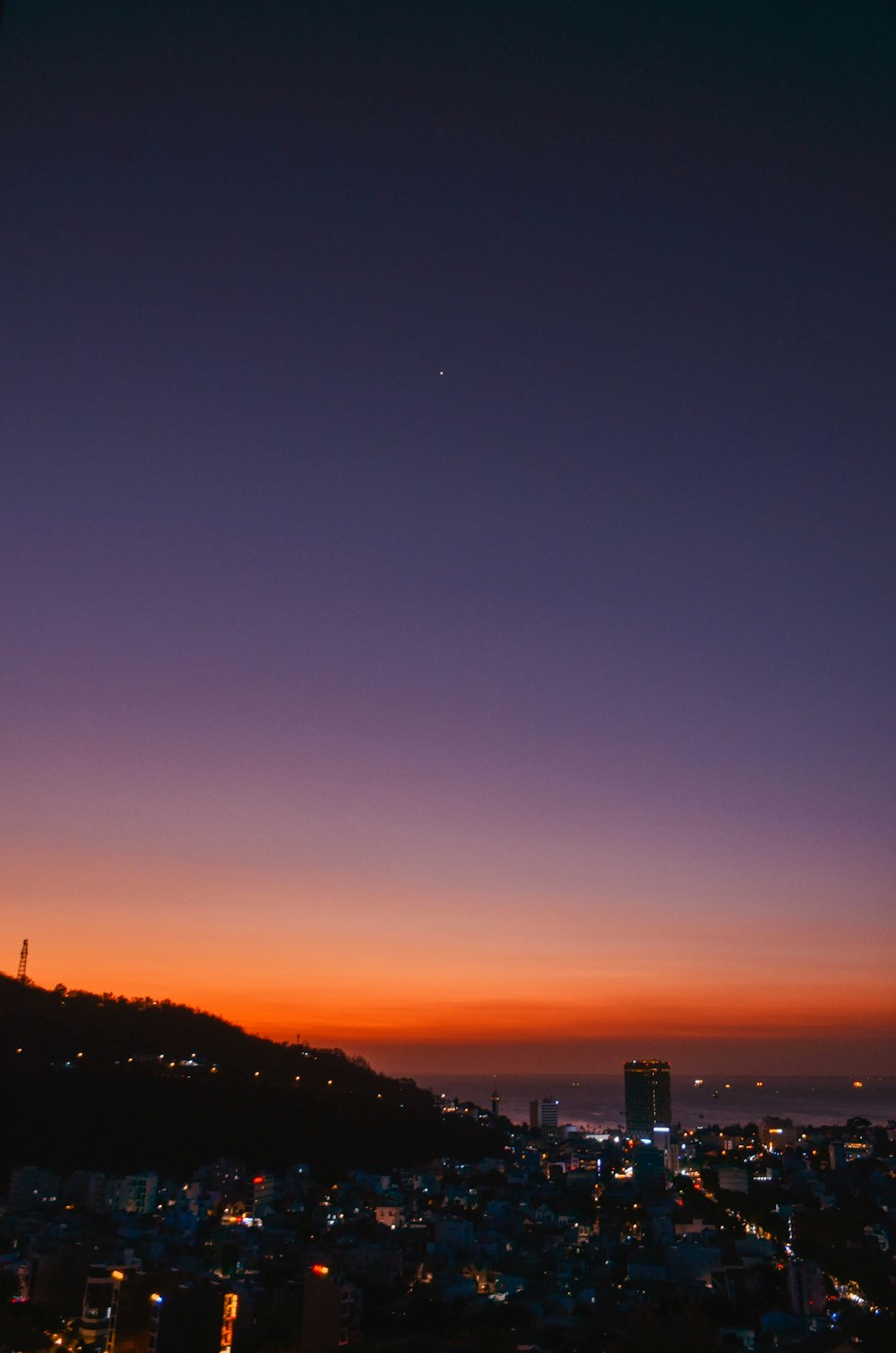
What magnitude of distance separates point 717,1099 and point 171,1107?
51195mm

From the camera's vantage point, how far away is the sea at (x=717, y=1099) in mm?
43075

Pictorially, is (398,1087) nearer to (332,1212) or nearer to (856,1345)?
(332,1212)

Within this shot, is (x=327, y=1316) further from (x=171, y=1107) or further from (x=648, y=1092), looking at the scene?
(x=648, y=1092)

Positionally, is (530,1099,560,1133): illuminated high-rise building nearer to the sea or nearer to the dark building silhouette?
the sea

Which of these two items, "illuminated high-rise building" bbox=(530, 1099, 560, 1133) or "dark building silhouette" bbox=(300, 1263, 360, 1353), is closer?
"dark building silhouette" bbox=(300, 1263, 360, 1353)

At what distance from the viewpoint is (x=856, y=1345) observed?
5.87 meters

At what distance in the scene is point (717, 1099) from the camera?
198ft

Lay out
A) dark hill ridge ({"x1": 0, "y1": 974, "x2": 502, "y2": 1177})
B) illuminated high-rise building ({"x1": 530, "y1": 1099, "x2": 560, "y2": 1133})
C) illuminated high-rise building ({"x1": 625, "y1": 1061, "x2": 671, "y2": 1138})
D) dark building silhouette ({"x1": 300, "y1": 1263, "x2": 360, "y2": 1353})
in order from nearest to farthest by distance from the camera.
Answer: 1. dark building silhouette ({"x1": 300, "y1": 1263, "x2": 360, "y2": 1353})
2. dark hill ridge ({"x1": 0, "y1": 974, "x2": 502, "y2": 1177})
3. illuminated high-rise building ({"x1": 530, "y1": 1099, "x2": 560, "y2": 1133})
4. illuminated high-rise building ({"x1": 625, "y1": 1061, "x2": 671, "y2": 1138})

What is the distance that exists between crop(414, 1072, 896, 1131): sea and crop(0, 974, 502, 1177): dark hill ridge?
1917 cm

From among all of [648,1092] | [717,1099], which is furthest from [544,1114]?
[717,1099]

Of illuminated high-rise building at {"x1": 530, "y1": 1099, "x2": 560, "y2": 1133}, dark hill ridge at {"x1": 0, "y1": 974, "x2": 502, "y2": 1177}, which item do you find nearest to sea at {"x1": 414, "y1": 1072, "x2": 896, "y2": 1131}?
illuminated high-rise building at {"x1": 530, "y1": 1099, "x2": 560, "y2": 1133}

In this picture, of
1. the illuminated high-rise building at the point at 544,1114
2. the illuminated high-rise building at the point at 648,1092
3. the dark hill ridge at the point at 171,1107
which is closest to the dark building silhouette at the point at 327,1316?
the dark hill ridge at the point at 171,1107

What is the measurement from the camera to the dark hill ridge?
1510cm

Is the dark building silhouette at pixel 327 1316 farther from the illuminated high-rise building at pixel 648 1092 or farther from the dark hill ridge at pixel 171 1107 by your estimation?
the illuminated high-rise building at pixel 648 1092
